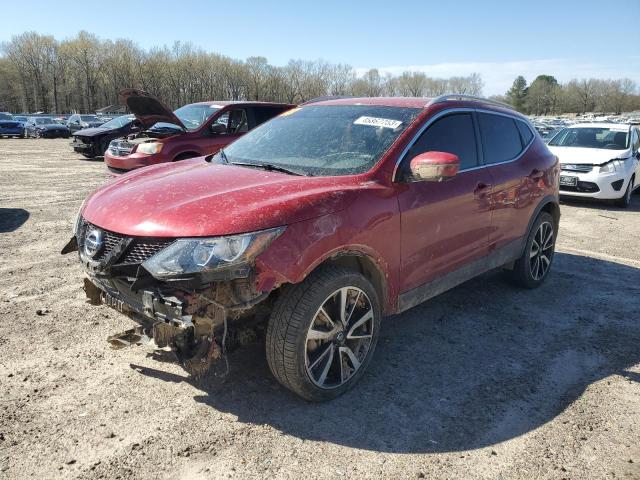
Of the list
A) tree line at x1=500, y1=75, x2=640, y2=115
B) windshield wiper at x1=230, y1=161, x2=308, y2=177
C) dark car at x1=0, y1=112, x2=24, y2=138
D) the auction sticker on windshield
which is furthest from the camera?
tree line at x1=500, y1=75, x2=640, y2=115

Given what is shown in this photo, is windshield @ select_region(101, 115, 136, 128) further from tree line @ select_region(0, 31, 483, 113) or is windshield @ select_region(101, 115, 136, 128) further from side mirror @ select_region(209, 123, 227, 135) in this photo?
tree line @ select_region(0, 31, 483, 113)

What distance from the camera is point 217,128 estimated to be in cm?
991

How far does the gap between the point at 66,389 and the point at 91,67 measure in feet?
320

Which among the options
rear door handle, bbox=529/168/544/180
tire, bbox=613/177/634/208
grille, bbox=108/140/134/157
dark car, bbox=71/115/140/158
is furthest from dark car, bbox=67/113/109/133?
rear door handle, bbox=529/168/544/180

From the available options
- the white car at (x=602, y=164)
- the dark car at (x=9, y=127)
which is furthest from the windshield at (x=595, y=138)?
the dark car at (x=9, y=127)

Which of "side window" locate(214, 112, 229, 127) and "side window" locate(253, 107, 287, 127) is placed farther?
"side window" locate(253, 107, 287, 127)

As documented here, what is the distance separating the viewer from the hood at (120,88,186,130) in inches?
319

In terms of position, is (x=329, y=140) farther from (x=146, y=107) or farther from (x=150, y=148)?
(x=150, y=148)

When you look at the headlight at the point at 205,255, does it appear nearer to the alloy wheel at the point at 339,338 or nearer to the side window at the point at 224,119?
the alloy wheel at the point at 339,338

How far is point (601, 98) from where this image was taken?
122 m

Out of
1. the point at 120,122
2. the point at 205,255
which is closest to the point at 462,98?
the point at 205,255

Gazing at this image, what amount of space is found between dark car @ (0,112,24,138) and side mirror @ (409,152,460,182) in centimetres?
3785

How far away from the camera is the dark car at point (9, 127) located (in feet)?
109

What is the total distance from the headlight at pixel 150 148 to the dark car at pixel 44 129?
30.2 meters
